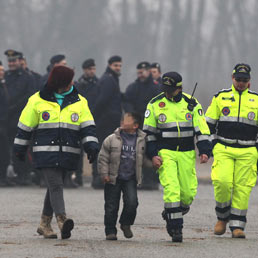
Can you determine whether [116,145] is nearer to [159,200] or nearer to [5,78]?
[159,200]

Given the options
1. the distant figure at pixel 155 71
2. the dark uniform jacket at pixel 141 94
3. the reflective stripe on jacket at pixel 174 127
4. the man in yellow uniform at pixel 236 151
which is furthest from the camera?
the distant figure at pixel 155 71

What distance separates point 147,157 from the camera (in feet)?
37.3

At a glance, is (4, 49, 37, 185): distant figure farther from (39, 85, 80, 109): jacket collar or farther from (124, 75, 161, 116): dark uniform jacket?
(39, 85, 80, 109): jacket collar

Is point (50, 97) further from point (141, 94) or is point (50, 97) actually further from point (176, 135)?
point (141, 94)

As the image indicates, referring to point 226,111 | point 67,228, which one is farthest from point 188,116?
point 67,228

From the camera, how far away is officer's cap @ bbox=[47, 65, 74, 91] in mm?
11008

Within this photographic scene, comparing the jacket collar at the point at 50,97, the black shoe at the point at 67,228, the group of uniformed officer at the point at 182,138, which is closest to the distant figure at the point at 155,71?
the group of uniformed officer at the point at 182,138

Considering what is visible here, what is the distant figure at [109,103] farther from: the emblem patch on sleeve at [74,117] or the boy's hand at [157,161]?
the emblem patch on sleeve at [74,117]

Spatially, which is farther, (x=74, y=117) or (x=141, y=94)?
(x=141, y=94)

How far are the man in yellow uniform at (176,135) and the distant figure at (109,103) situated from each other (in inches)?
261

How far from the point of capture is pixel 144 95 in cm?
1812

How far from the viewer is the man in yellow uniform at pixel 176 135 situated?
1123cm

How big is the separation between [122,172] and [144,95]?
6.98 metres

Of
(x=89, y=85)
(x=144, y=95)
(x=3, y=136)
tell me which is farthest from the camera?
(x=3, y=136)
